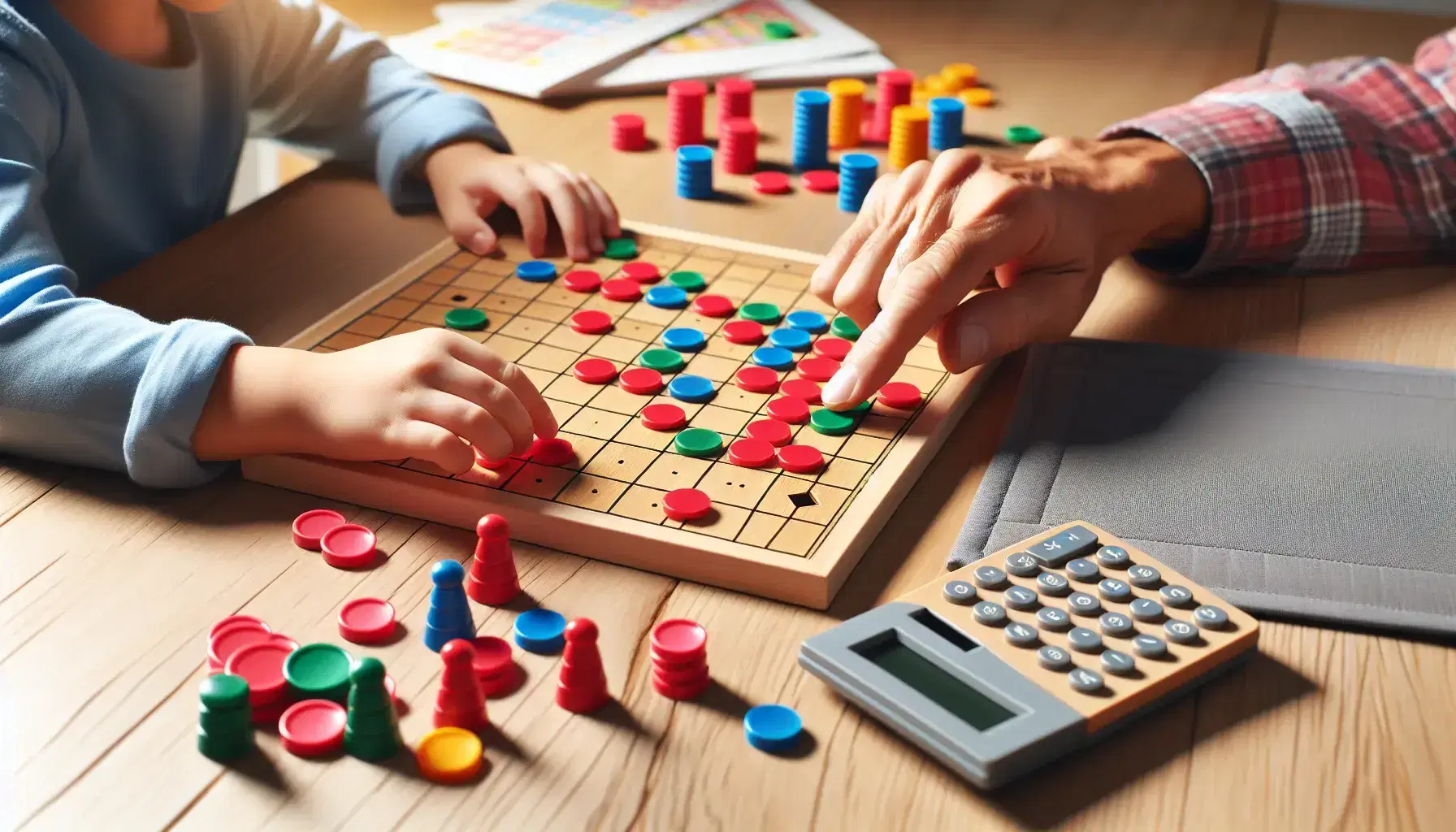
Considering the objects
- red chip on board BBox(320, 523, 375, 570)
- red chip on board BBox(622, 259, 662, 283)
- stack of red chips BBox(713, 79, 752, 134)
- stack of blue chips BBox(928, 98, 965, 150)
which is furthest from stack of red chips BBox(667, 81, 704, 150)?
red chip on board BBox(320, 523, 375, 570)

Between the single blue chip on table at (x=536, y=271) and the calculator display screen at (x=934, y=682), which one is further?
the single blue chip on table at (x=536, y=271)

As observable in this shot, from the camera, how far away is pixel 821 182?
4.33ft

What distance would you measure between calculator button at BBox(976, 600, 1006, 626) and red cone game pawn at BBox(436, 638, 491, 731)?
0.24 metres

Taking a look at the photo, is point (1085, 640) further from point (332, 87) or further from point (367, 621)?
point (332, 87)

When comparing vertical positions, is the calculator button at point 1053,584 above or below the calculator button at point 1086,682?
below

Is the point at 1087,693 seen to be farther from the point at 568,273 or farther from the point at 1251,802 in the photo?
the point at 568,273

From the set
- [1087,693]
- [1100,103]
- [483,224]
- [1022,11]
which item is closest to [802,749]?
[1087,693]

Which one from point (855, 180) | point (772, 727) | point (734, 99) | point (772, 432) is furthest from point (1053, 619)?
point (734, 99)

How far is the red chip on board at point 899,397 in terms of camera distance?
0.88m

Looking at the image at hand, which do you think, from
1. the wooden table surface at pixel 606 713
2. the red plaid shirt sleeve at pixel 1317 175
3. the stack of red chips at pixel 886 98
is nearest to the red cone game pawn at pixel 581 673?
the wooden table surface at pixel 606 713

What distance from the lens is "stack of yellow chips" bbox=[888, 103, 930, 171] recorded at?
4.44ft

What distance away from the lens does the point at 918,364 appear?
0.95m

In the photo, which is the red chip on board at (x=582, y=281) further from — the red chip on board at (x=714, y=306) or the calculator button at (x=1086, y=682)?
the calculator button at (x=1086, y=682)

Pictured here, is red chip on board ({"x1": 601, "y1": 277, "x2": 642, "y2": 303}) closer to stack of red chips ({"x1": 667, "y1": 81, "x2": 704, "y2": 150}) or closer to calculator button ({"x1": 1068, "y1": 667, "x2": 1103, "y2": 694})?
stack of red chips ({"x1": 667, "y1": 81, "x2": 704, "y2": 150})
